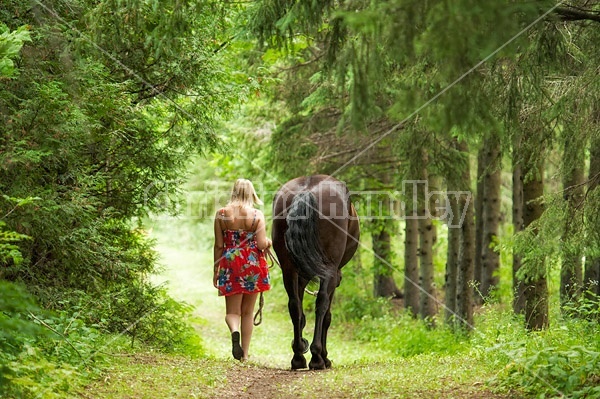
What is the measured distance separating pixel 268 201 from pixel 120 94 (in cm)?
963

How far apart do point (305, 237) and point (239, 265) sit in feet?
3.86

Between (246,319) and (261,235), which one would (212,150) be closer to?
(261,235)

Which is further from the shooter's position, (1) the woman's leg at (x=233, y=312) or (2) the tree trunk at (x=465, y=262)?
(2) the tree trunk at (x=465, y=262)

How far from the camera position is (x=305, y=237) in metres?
8.16

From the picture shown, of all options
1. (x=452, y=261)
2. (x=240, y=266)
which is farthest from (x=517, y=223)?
(x=240, y=266)

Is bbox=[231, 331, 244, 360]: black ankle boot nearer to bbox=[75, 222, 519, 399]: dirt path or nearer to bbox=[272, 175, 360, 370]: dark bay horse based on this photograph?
bbox=[75, 222, 519, 399]: dirt path

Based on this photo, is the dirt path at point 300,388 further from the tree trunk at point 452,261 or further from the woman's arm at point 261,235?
the tree trunk at point 452,261

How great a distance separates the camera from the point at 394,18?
4371 mm

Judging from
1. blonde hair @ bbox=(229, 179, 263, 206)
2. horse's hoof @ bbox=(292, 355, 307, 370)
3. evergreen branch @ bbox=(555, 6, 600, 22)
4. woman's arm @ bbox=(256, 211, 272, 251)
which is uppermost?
evergreen branch @ bbox=(555, 6, 600, 22)

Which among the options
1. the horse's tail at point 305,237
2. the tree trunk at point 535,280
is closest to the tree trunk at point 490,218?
the tree trunk at point 535,280

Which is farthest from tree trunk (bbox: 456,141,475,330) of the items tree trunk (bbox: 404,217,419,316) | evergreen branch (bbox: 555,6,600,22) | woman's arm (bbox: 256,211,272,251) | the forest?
evergreen branch (bbox: 555,6,600,22)

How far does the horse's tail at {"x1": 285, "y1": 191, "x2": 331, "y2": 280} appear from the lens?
816 centimetres

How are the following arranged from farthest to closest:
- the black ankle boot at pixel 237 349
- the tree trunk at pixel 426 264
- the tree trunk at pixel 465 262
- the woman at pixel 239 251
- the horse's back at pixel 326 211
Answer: the tree trunk at pixel 426 264 < the tree trunk at pixel 465 262 < the woman at pixel 239 251 < the black ankle boot at pixel 237 349 < the horse's back at pixel 326 211

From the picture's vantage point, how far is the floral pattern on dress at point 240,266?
885 centimetres
